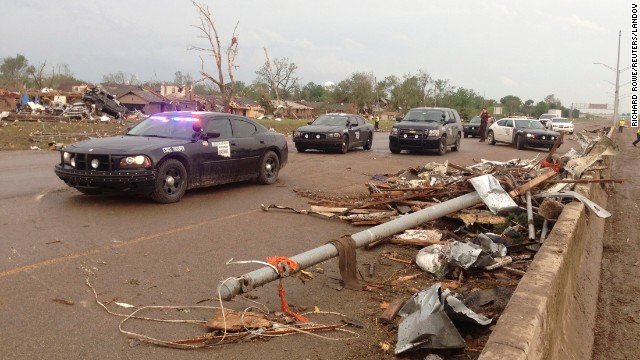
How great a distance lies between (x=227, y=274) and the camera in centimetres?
548

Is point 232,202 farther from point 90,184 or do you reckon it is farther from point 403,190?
point 403,190

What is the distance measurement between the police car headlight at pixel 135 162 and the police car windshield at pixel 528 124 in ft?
74.6

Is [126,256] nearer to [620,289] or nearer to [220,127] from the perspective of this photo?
[220,127]

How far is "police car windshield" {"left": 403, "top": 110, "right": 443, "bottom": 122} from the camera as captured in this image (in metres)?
21.1

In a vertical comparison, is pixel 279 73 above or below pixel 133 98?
above

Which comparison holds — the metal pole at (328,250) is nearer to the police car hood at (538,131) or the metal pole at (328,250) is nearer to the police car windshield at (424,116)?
the police car windshield at (424,116)

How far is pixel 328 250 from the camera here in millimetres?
5016

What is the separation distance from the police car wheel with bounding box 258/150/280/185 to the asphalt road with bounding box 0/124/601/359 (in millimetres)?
291

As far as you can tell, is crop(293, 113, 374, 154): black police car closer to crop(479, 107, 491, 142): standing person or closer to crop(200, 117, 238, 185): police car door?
crop(200, 117, 238, 185): police car door

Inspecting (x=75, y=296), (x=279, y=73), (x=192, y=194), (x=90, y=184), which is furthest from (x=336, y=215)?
A: (x=279, y=73)

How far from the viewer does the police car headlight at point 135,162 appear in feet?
27.1

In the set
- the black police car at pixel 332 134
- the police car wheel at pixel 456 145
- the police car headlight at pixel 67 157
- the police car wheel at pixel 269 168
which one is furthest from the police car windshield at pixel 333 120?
the police car headlight at pixel 67 157

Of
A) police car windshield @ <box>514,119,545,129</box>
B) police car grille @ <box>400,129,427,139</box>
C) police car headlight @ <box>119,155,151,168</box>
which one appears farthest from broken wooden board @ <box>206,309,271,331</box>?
→ police car windshield @ <box>514,119,545,129</box>

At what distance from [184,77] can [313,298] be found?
102664mm
